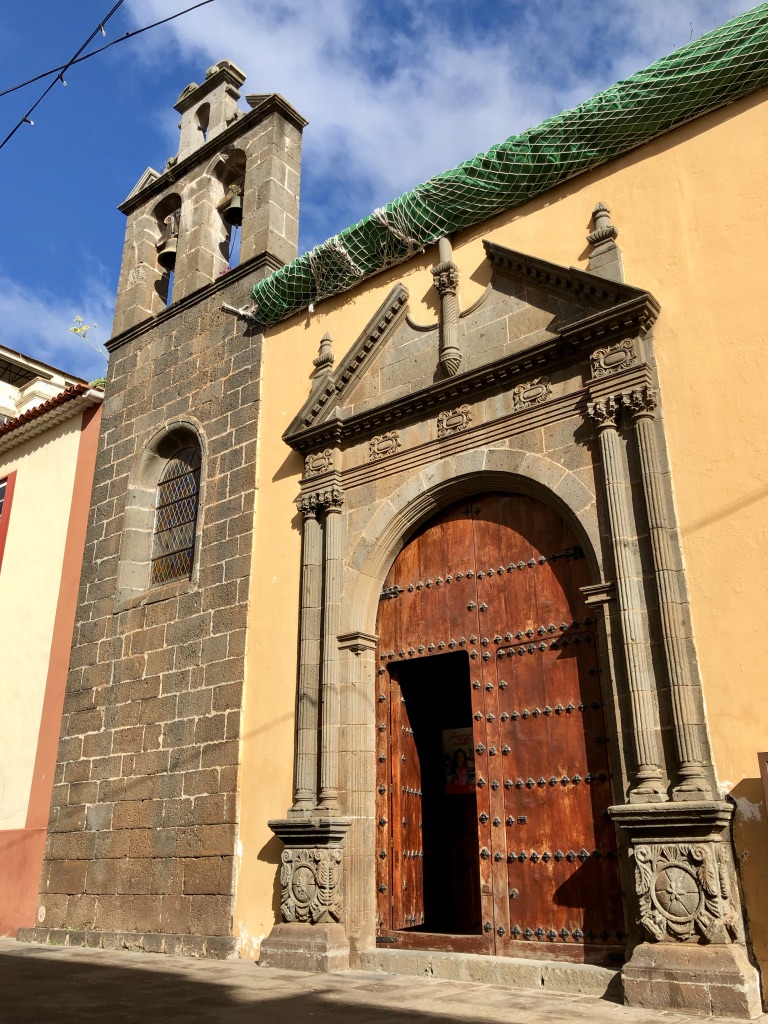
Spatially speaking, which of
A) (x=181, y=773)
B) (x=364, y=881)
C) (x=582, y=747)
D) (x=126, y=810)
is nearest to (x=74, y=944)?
(x=126, y=810)

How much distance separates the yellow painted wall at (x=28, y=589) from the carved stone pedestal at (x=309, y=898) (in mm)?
4172

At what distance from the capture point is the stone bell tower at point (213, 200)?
32.9ft

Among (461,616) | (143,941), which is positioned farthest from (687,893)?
(143,941)

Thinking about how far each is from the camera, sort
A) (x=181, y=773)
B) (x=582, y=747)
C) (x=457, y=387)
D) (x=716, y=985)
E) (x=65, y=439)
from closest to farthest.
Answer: (x=716, y=985) < (x=582, y=747) < (x=457, y=387) < (x=181, y=773) < (x=65, y=439)

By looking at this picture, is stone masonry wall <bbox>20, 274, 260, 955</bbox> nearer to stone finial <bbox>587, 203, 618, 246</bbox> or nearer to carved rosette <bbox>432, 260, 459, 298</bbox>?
carved rosette <bbox>432, 260, 459, 298</bbox>

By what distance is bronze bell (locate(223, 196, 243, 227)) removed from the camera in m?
10.7

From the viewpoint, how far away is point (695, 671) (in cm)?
545

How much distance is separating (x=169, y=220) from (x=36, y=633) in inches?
211

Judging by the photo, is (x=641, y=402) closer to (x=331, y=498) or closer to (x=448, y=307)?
(x=448, y=307)

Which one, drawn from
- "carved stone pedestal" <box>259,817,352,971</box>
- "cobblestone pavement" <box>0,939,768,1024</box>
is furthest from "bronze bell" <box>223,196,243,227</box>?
"cobblestone pavement" <box>0,939,768,1024</box>

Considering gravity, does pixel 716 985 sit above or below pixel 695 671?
below

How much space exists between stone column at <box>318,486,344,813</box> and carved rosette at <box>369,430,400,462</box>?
444mm

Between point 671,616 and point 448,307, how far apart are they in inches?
129

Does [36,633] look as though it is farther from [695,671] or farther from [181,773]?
[695,671]
